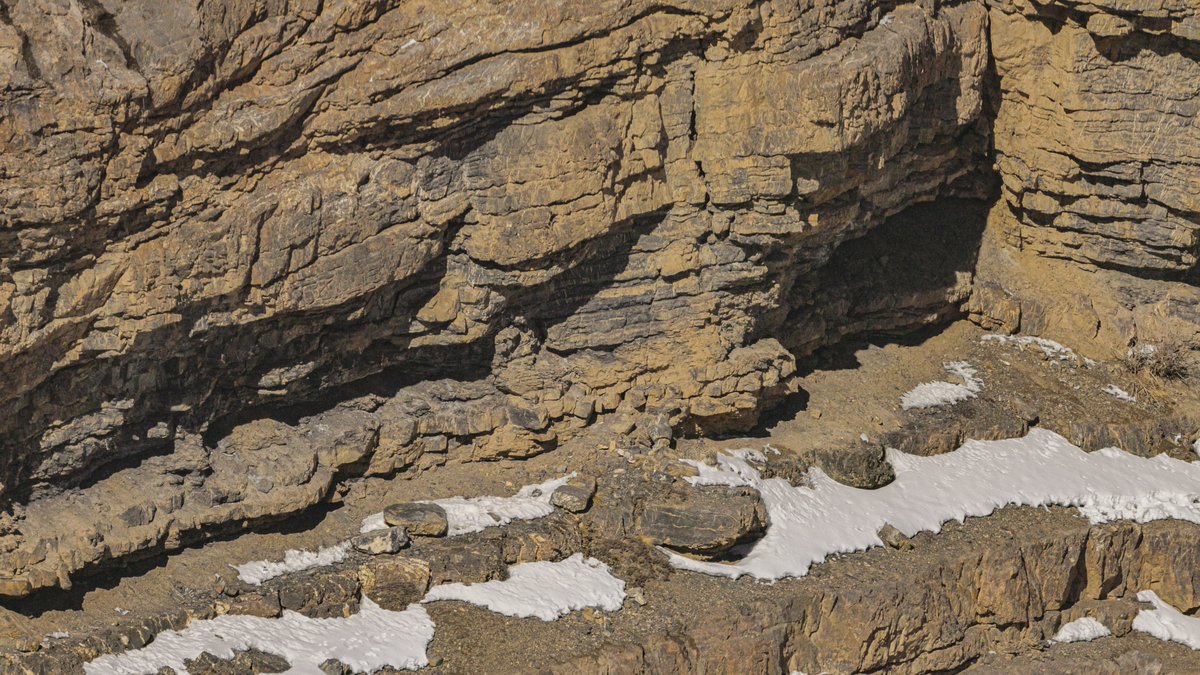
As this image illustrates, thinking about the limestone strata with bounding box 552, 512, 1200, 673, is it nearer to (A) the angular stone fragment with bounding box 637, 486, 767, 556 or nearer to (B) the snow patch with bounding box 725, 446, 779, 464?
(A) the angular stone fragment with bounding box 637, 486, 767, 556

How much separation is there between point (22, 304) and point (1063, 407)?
60.1 feet

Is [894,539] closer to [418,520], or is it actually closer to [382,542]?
[418,520]

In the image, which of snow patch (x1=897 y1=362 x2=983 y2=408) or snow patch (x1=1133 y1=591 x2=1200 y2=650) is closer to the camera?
snow patch (x1=1133 y1=591 x2=1200 y2=650)

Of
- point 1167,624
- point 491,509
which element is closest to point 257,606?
point 491,509

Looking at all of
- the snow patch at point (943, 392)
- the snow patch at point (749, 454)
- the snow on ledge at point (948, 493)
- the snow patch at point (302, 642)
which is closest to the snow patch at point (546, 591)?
the snow patch at point (302, 642)

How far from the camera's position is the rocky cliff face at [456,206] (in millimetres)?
24484

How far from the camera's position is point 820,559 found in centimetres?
2833

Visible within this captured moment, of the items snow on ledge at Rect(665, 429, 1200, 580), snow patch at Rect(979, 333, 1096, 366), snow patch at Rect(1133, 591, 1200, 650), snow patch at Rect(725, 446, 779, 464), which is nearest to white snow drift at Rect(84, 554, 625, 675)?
snow on ledge at Rect(665, 429, 1200, 580)

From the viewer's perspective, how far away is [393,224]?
2662cm

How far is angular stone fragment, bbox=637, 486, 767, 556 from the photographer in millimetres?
27812

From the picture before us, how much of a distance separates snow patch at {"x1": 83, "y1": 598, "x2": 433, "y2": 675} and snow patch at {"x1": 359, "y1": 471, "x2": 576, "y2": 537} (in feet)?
5.78

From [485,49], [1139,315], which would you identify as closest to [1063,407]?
[1139,315]

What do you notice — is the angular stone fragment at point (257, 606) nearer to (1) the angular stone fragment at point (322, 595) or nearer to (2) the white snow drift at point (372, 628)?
(2) the white snow drift at point (372, 628)

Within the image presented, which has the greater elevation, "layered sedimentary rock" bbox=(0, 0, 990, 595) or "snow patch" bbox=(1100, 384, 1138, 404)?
"layered sedimentary rock" bbox=(0, 0, 990, 595)
